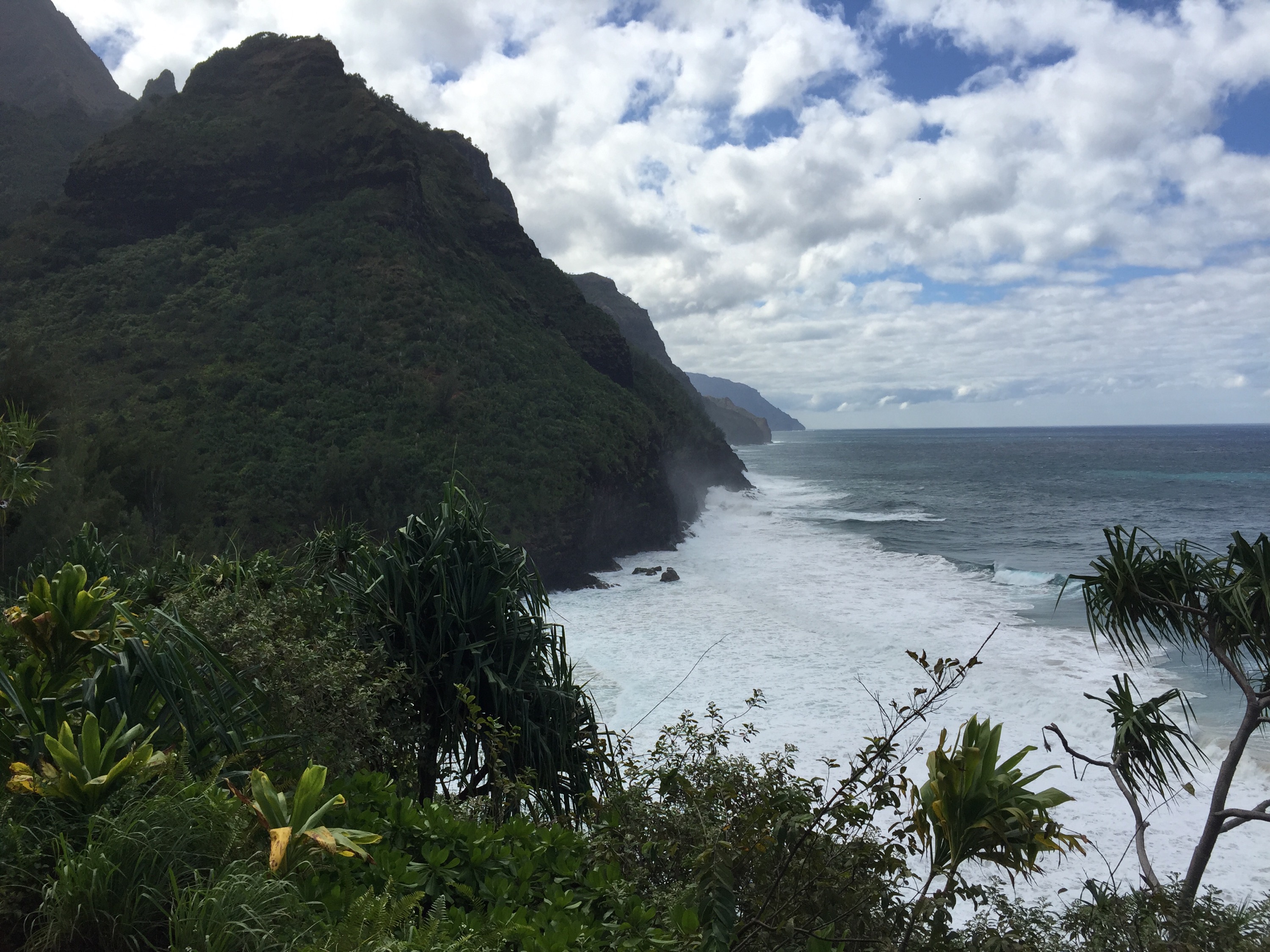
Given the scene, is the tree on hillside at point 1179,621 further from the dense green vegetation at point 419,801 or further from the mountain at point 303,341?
the mountain at point 303,341

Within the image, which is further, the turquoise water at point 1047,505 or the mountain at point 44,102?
the mountain at point 44,102

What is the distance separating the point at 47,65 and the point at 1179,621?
109953mm

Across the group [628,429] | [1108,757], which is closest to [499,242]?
[628,429]

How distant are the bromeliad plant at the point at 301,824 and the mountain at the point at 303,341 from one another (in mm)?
12639

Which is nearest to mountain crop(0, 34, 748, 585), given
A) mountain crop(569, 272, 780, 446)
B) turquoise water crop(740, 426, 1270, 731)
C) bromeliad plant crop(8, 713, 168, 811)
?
bromeliad plant crop(8, 713, 168, 811)

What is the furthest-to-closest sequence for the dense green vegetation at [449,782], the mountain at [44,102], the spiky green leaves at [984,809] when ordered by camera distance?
1. the mountain at [44,102]
2. the spiky green leaves at [984,809]
3. the dense green vegetation at [449,782]

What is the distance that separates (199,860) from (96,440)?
20056 mm

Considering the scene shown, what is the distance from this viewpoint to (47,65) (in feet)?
264

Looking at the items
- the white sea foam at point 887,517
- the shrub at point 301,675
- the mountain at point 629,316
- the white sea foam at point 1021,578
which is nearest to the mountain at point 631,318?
the mountain at point 629,316

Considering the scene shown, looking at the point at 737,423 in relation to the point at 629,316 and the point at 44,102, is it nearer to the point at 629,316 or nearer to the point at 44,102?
the point at 629,316

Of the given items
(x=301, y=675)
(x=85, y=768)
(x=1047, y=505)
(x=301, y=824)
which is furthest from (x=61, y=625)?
(x=1047, y=505)

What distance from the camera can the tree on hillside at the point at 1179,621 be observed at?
5465mm

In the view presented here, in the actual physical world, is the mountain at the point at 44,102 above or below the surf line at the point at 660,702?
above

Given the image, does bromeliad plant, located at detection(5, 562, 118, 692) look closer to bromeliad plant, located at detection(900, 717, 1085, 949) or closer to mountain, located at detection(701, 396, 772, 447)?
bromeliad plant, located at detection(900, 717, 1085, 949)
